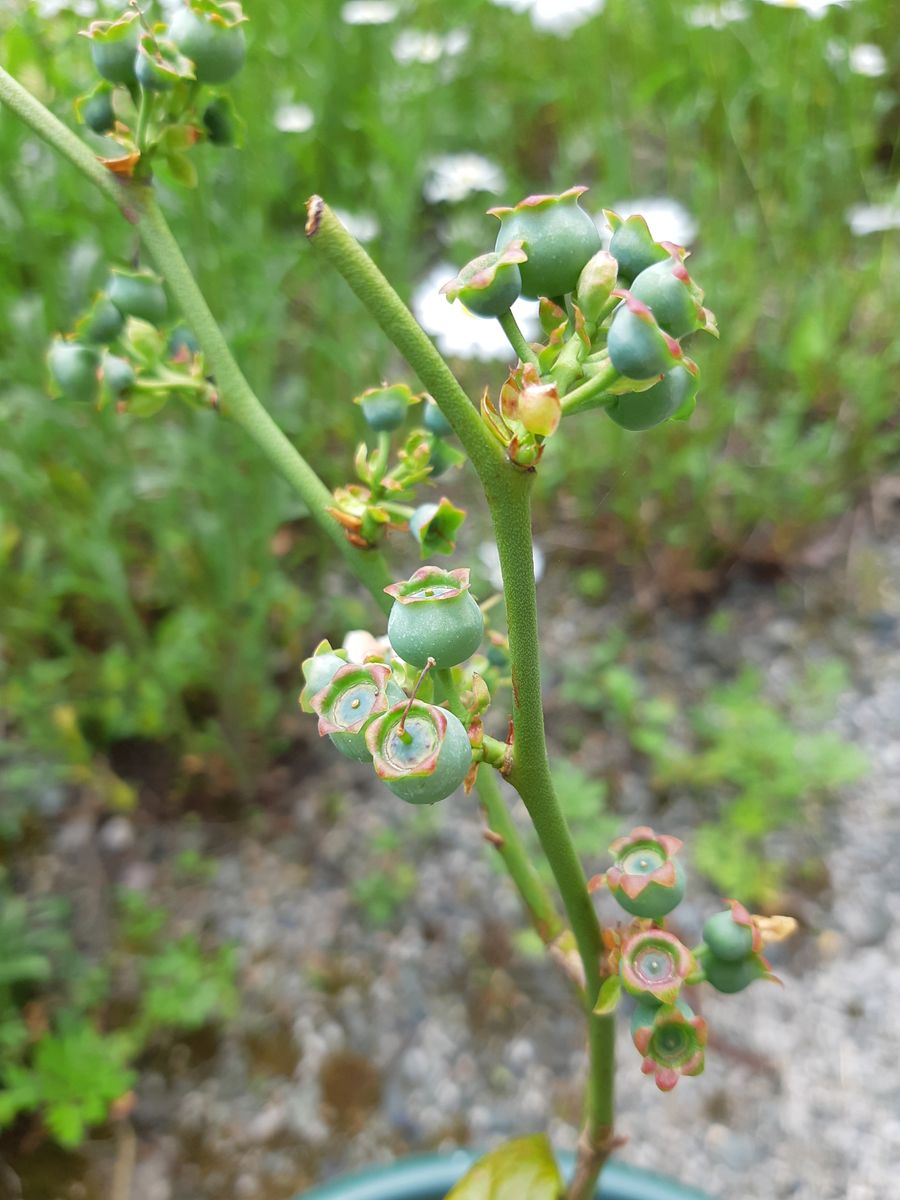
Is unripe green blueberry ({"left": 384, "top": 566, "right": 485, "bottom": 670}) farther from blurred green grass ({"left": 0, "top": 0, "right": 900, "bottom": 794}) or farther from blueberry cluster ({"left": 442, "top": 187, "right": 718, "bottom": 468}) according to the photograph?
blurred green grass ({"left": 0, "top": 0, "right": 900, "bottom": 794})

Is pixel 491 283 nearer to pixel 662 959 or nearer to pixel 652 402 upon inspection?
pixel 652 402

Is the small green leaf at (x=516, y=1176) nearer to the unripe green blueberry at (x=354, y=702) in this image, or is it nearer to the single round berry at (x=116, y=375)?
the unripe green blueberry at (x=354, y=702)

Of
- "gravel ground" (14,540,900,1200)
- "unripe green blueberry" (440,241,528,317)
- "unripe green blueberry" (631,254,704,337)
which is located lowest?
"gravel ground" (14,540,900,1200)

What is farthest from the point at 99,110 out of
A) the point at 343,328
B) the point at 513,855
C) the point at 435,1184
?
the point at 343,328

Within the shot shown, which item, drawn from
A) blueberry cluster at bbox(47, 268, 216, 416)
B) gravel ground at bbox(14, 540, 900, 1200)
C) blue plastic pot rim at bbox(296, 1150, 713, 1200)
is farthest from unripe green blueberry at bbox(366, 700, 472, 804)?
gravel ground at bbox(14, 540, 900, 1200)

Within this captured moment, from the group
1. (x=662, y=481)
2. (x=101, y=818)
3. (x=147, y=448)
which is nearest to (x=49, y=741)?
(x=101, y=818)

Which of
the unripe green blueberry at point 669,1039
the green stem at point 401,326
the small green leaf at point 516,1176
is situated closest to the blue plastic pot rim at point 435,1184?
the small green leaf at point 516,1176

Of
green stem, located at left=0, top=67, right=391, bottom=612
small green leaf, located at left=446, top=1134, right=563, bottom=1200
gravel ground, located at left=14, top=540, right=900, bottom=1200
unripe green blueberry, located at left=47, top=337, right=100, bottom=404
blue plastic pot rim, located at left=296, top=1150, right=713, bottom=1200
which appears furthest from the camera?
gravel ground, located at left=14, top=540, right=900, bottom=1200

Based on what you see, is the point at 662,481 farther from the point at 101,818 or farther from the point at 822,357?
the point at 101,818

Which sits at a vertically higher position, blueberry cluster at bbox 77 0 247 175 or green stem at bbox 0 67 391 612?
blueberry cluster at bbox 77 0 247 175
